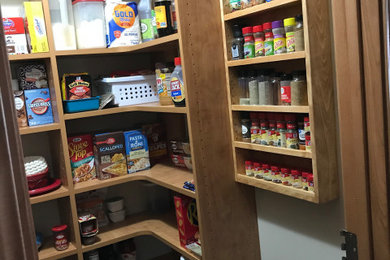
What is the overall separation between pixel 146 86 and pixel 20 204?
2.06 m

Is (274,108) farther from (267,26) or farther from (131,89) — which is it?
(131,89)

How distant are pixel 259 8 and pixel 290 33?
0.63 feet

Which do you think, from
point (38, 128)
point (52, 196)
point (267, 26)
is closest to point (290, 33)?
point (267, 26)

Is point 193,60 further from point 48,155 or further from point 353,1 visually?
point 48,155

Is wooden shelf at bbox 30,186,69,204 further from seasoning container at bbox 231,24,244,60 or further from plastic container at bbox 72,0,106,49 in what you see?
seasoning container at bbox 231,24,244,60

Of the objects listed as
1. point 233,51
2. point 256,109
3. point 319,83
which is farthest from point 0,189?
point 233,51

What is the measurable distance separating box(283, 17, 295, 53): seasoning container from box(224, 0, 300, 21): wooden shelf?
0.06 m

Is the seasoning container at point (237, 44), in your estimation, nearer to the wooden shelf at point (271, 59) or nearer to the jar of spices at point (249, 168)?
the wooden shelf at point (271, 59)

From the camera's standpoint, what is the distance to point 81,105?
7.13 feet

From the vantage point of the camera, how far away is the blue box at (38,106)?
206 centimetres

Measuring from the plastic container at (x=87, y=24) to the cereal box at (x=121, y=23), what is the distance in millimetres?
63

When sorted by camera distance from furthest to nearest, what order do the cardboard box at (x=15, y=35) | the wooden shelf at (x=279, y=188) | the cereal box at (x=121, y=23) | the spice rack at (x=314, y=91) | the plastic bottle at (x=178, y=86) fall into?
1. the cereal box at (x=121, y=23)
2. the cardboard box at (x=15, y=35)
3. the plastic bottle at (x=178, y=86)
4. the wooden shelf at (x=279, y=188)
5. the spice rack at (x=314, y=91)

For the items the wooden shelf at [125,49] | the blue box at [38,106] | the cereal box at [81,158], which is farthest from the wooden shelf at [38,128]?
the wooden shelf at [125,49]

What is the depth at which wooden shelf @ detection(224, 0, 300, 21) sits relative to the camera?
1.47 meters
